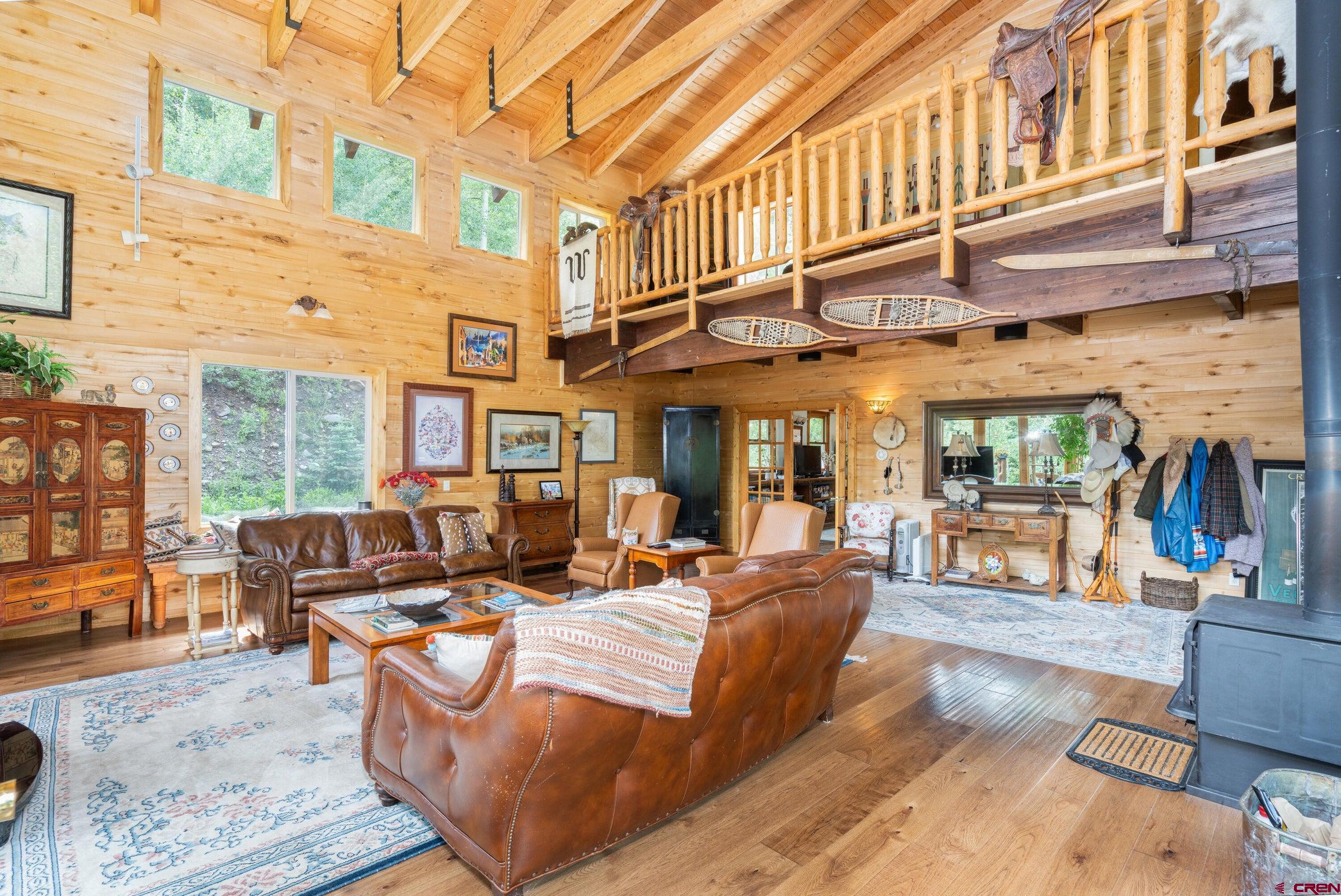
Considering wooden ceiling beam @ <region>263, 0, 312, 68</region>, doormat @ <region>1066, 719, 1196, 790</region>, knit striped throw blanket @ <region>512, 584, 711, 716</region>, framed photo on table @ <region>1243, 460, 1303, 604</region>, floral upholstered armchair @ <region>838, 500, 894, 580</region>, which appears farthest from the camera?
floral upholstered armchair @ <region>838, 500, 894, 580</region>

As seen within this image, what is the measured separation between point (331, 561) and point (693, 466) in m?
4.60

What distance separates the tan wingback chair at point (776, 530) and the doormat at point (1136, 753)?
203 centimetres

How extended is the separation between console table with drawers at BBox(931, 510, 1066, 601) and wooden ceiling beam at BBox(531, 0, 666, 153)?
5375 mm

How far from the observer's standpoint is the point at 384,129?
6270mm

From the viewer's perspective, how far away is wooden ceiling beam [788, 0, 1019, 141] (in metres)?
6.21

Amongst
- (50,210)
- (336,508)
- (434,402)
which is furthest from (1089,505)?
(50,210)

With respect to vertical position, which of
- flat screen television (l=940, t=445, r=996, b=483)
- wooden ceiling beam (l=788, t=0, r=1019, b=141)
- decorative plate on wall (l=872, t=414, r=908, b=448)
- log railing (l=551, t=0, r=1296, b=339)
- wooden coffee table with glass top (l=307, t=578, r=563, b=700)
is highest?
wooden ceiling beam (l=788, t=0, r=1019, b=141)

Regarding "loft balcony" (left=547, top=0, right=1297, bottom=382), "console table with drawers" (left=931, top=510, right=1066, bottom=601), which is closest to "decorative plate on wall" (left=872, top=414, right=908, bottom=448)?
"console table with drawers" (left=931, top=510, right=1066, bottom=601)

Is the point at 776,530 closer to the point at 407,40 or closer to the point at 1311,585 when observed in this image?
the point at 1311,585

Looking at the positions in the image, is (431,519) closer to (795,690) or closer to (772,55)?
(795,690)

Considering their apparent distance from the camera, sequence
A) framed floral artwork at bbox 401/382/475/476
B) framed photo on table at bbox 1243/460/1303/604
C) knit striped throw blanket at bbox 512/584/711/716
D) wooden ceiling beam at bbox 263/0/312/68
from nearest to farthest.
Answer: knit striped throw blanket at bbox 512/584/711/716 < wooden ceiling beam at bbox 263/0/312/68 < framed photo on table at bbox 1243/460/1303/604 < framed floral artwork at bbox 401/382/475/476

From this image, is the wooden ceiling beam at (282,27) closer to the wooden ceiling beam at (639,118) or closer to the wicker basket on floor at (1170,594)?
the wooden ceiling beam at (639,118)

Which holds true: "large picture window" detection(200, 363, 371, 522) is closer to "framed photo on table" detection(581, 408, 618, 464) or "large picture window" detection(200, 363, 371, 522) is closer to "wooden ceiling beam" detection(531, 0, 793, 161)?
"framed photo on table" detection(581, 408, 618, 464)

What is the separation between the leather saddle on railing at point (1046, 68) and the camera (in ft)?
10.8
